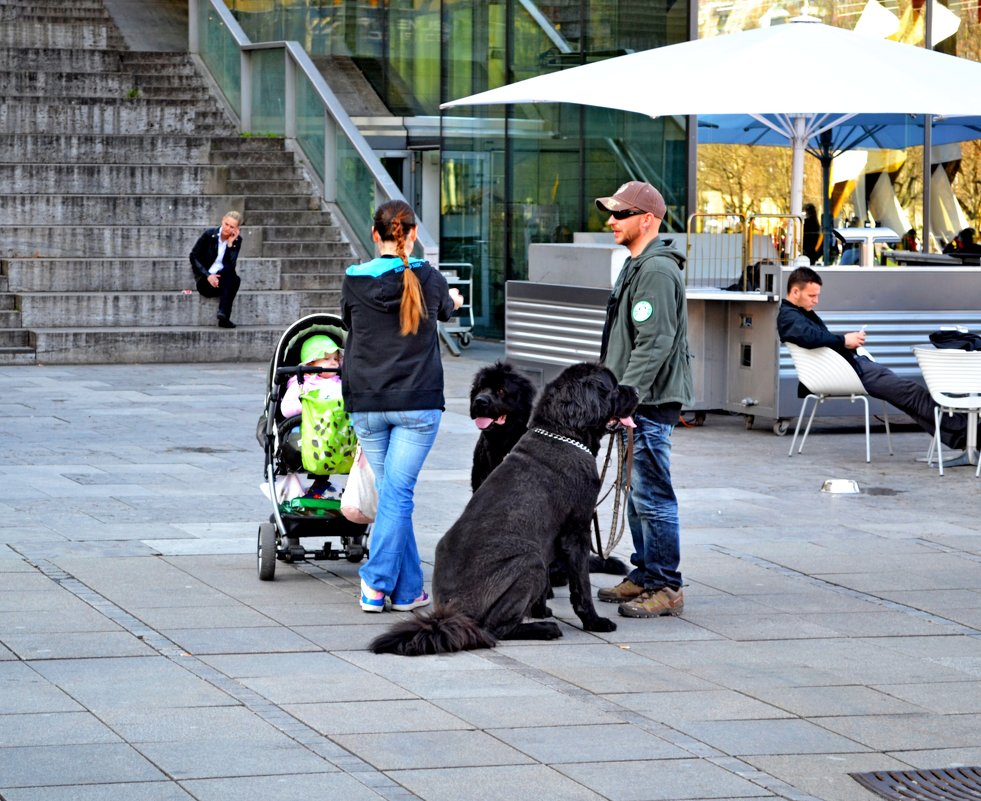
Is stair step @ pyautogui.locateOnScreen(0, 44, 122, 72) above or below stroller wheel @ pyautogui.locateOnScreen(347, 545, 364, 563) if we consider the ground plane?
above

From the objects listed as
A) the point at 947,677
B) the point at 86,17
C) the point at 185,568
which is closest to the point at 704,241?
the point at 185,568

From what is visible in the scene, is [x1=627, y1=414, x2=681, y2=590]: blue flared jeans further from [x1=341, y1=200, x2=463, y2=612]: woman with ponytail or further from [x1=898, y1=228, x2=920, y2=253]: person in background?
[x1=898, y1=228, x2=920, y2=253]: person in background

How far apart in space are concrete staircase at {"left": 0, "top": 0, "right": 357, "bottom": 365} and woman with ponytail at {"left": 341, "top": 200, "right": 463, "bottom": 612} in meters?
12.1

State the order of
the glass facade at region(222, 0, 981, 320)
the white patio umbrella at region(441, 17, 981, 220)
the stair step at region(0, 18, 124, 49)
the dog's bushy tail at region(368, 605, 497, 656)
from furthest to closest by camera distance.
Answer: the stair step at region(0, 18, 124, 49) < the glass facade at region(222, 0, 981, 320) < the white patio umbrella at region(441, 17, 981, 220) < the dog's bushy tail at region(368, 605, 497, 656)

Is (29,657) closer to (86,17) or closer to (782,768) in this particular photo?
(782,768)

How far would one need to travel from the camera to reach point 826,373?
13000 millimetres

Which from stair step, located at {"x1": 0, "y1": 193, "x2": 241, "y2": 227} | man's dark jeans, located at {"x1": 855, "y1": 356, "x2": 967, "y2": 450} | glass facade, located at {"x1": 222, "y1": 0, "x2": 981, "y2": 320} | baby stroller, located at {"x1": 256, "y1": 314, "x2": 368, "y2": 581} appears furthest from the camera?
glass facade, located at {"x1": 222, "y1": 0, "x2": 981, "y2": 320}

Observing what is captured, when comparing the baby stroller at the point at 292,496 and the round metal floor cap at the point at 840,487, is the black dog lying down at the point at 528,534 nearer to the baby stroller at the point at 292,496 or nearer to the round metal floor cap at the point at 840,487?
the baby stroller at the point at 292,496

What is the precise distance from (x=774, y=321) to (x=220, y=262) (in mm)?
7661

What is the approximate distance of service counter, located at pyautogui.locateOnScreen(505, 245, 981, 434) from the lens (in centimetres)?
1423

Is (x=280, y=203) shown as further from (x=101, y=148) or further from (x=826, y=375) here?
(x=826, y=375)

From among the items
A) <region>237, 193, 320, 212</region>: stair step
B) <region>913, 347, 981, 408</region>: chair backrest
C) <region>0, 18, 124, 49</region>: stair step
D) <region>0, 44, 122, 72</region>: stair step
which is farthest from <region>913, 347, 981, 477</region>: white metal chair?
<region>0, 18, 124, 49</region>: stair step

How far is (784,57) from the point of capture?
1431 centimetres

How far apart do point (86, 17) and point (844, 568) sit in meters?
21.1
